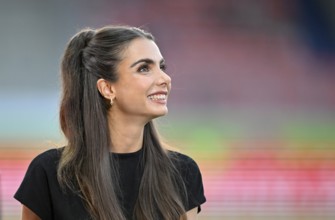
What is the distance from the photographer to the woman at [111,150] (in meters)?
1.68

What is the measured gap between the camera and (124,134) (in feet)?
5.74

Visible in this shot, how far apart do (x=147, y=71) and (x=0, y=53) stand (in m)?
1.41

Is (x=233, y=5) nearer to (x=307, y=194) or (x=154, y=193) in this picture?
(x=307, y=194)

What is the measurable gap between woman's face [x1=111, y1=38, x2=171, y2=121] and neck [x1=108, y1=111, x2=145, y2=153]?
29 mm

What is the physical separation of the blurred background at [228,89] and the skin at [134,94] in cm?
105

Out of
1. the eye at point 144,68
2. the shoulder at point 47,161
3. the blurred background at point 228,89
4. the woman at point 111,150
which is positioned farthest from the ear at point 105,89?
the blurred background at point 228,89

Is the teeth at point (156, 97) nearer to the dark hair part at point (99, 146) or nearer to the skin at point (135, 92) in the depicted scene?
the skin at point (135, 92)

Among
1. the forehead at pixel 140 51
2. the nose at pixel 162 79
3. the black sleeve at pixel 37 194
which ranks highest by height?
the forehead at pixel 140 51

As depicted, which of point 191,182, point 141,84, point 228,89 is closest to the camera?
point 141,84

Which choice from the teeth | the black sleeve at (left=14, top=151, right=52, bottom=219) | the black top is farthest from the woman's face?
the black sleeve at (left=14, top=151, right=52, bottom=219)

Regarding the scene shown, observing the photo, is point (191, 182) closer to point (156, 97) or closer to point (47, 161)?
point (156, 97)

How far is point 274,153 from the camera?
2.85 meters

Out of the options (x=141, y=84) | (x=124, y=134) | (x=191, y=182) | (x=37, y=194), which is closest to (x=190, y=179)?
(x=191, y=182)

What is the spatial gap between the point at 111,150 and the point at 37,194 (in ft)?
0.87
